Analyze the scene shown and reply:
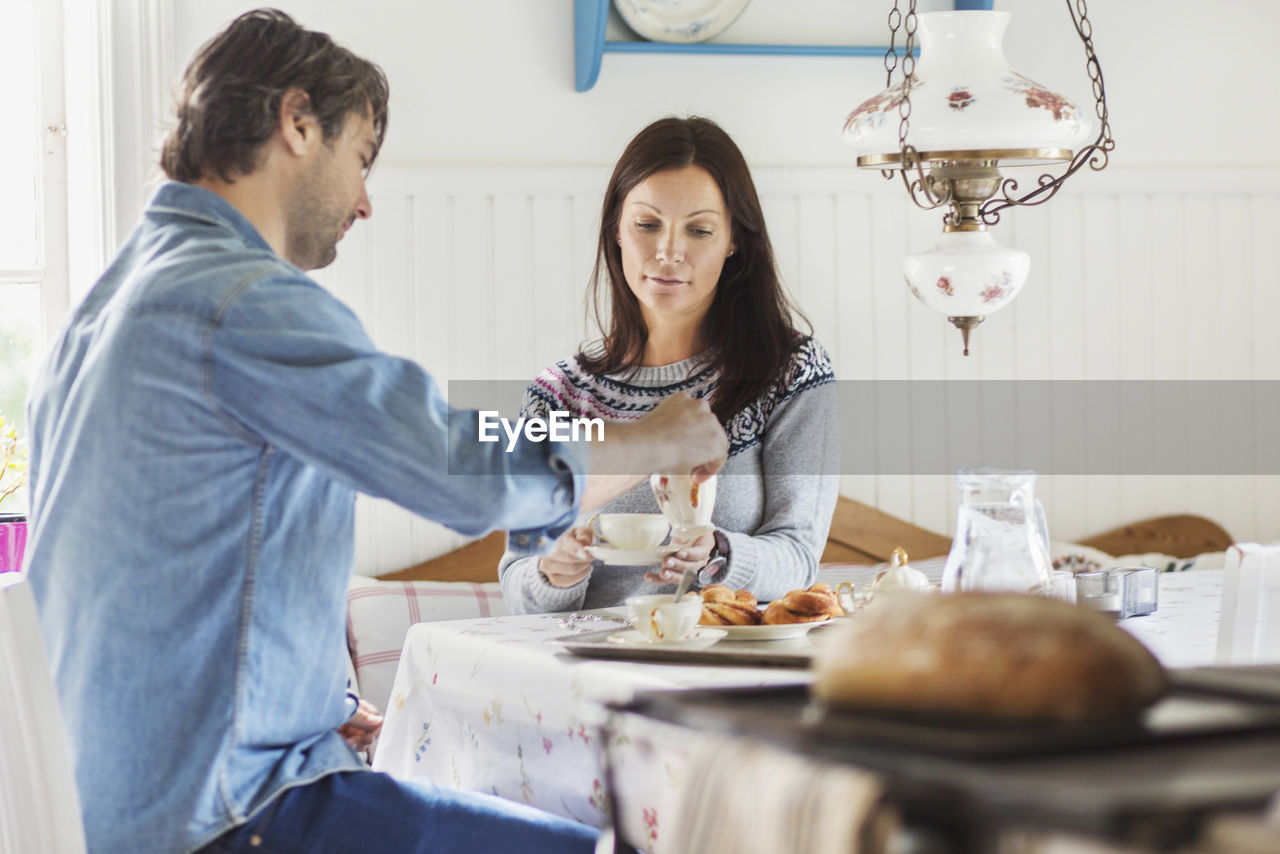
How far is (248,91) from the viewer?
1.25 meters

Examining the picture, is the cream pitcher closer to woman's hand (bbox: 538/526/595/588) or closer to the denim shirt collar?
woman's hand (bbox: 538/526/595/588)

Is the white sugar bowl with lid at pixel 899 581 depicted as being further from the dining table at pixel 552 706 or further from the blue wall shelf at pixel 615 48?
the blue wall shelf at pixel 615 48

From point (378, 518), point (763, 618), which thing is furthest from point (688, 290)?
point (378, 518)

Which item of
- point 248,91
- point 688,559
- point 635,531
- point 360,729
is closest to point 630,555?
point 635,531

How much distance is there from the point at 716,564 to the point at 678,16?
139 centimetres

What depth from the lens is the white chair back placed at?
1.05 meters

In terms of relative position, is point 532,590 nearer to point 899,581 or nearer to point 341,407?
point 899,581

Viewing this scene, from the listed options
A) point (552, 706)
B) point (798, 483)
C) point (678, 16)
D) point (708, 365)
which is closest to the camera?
point (552, 706)

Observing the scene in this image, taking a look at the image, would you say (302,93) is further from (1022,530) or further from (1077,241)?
(1077,241)

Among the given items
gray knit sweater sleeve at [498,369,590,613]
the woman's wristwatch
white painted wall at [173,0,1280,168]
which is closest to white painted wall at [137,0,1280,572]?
white painted wall at [173,0,1280,168]

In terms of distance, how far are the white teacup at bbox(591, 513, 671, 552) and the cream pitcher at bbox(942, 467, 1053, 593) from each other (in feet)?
1.12

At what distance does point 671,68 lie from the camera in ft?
8.89

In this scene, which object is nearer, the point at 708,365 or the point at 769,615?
the point at 769,615

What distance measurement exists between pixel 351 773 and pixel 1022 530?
708 mm
